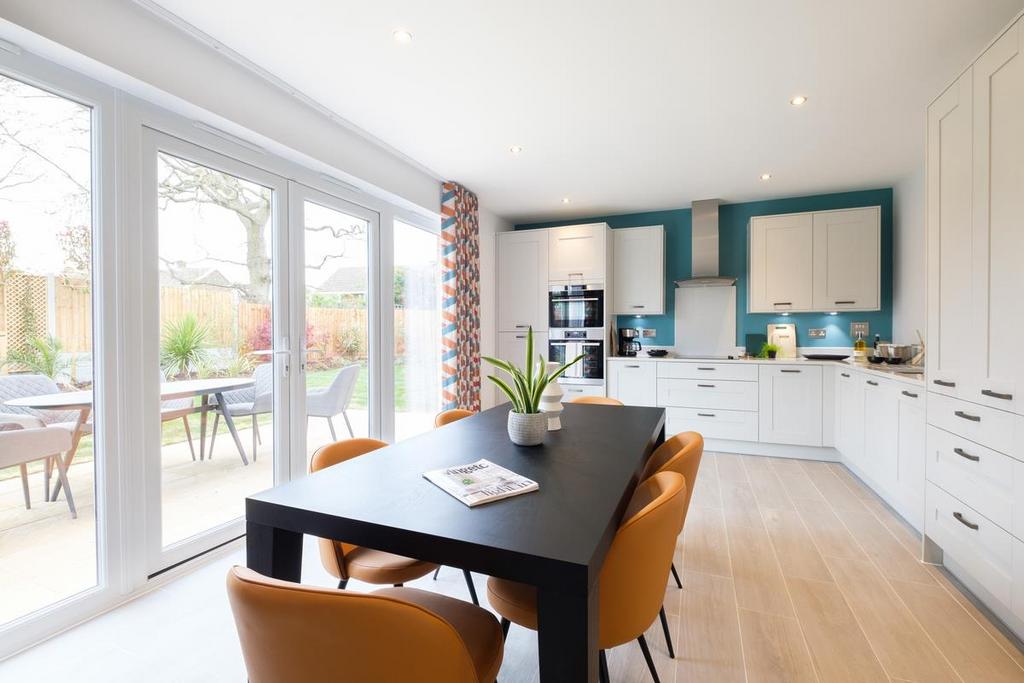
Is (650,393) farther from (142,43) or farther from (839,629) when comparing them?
(142,43)

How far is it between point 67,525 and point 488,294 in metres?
3.95

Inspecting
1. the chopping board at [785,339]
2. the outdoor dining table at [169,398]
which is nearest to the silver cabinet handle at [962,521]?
→ the chopping board at [785,339]

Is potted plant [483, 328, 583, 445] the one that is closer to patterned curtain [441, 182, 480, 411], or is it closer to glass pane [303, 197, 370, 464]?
glass pane [303, 197, 370, 464]

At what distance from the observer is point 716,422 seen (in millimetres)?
4492

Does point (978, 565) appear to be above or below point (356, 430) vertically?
below

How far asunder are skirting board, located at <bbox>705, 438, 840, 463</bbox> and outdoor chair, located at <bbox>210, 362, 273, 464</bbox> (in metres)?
3.96

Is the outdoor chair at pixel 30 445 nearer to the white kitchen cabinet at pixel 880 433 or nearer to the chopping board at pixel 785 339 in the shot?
the white kitchen cabinet at pixel 880 433

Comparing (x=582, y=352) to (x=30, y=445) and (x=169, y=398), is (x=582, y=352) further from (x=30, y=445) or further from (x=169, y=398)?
(x=30, y=445)

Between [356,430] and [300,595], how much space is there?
294 cm

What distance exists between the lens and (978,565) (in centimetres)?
191

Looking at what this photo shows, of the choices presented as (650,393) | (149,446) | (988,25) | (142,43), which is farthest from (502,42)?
(650,393)

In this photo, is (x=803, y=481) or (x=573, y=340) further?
(x=573, y=340)

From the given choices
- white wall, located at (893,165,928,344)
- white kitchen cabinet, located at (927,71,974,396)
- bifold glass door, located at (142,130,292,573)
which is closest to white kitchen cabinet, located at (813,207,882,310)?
white wall, located at (893,165,928,344)

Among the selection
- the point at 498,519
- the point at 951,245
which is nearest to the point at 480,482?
the point at 498,519
